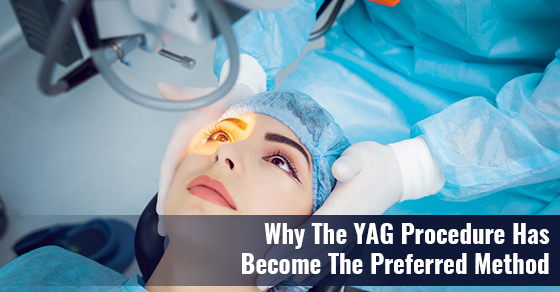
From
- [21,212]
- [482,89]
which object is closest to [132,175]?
[21,212]

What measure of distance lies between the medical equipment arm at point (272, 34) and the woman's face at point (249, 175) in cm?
42

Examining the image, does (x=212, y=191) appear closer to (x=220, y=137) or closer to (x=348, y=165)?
(x=220, y=137)

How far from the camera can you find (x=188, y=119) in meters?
1.18

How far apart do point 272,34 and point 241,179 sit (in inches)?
27.7

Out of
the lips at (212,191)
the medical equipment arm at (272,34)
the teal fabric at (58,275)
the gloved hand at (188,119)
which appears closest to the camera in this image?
the lips at (212,191)

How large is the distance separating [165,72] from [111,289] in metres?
1.49

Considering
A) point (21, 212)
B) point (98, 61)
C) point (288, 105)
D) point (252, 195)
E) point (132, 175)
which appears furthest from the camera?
point (132, 175)

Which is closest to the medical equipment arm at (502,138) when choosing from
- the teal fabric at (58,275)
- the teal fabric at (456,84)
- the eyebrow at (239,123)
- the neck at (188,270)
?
the teal fabric at (456,84)

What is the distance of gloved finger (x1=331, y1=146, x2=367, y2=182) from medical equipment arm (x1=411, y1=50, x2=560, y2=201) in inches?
9.4

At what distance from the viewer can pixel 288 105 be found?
3.51 ft

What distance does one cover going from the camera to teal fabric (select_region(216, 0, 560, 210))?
42.1 inches

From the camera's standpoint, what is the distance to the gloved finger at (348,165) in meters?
0.95

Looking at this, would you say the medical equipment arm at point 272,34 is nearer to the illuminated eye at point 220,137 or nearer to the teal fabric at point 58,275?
the illuminated eye at point 220,137

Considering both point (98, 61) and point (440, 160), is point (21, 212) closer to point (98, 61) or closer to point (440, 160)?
point (98, 61)
